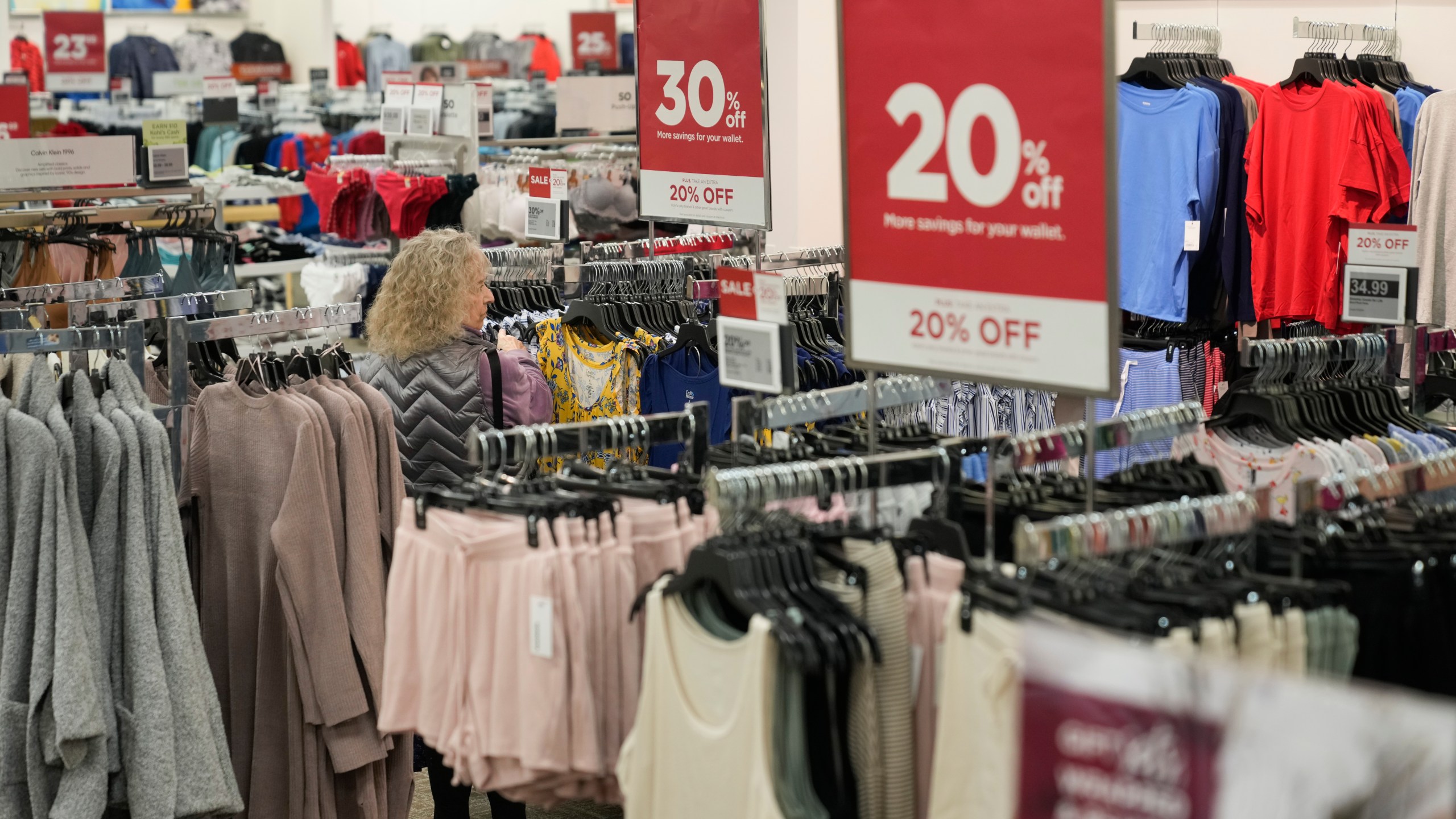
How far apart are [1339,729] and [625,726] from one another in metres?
1.40

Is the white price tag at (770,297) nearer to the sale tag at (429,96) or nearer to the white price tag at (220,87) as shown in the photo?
the sale tag at (429,96)

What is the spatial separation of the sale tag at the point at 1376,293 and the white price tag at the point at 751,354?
1.53 meters

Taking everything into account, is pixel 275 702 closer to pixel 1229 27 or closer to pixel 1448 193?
pixel 1448 193

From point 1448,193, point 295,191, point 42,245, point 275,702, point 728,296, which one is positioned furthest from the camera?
point 295,191

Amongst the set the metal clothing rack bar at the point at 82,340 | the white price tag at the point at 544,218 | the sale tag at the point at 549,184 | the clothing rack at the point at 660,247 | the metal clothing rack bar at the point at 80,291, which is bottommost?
the metal clothing rack bar at the point at 82,340

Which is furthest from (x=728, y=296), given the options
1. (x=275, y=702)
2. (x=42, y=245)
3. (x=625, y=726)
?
(x=42, y=245)

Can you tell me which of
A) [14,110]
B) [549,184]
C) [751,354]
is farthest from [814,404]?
[14,110]

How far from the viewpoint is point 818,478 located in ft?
7.39

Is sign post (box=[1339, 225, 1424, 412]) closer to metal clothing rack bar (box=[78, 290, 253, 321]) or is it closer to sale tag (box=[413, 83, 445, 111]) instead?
metal clothing rack bar (box=[78, 290, 253, 321])

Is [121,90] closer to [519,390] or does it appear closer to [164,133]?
[164,133]

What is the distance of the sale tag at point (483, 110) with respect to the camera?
6.68m

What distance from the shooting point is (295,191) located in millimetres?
7910

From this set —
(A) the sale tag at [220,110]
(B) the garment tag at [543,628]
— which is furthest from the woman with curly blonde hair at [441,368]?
(A) the sale tag at [220,110]

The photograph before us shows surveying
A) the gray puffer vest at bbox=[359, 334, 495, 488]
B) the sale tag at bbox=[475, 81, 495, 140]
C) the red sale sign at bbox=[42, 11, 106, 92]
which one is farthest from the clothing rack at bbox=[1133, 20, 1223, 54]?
the red sale sign at bbox=[42, 11, 106, 92]
